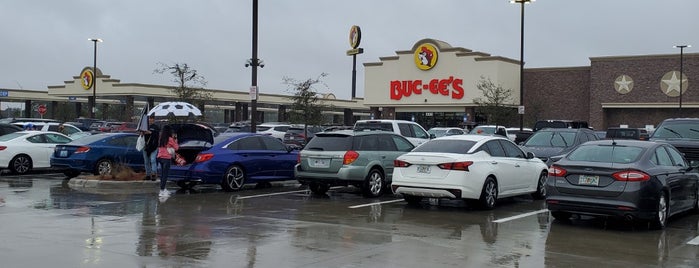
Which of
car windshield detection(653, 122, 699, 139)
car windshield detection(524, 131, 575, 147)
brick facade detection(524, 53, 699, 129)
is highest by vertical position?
brick facade detection(524, 53, 699, 129)

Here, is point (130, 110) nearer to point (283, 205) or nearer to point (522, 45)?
point (522, 45)

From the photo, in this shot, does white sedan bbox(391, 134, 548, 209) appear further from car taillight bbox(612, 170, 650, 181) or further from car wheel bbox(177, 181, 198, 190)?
car wheel bbox(177, 181, 198, 190)

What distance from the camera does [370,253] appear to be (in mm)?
8609

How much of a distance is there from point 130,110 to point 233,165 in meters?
45.3

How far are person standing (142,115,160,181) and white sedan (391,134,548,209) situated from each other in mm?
6934

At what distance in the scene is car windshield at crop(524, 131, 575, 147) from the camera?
1788cm

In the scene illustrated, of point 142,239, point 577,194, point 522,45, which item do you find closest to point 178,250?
point 142,239

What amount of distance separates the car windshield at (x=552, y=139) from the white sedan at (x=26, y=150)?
14230mm

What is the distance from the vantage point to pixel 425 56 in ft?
179

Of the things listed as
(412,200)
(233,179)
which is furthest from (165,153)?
(412,200)

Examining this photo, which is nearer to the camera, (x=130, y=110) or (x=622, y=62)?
(x=622, y=62)

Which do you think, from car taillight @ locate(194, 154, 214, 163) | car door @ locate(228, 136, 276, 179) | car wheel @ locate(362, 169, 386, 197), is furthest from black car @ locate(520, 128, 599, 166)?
car taillight @ locate(194, 154, 214, 163)

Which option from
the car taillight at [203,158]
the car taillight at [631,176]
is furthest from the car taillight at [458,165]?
the car taillight at [203,158]

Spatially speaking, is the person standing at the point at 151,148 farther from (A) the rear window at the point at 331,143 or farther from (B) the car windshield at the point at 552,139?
(B) the car windshield at the point at 552,139
